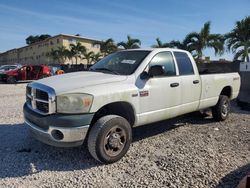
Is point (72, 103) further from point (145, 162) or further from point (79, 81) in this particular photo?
point (145, 162)

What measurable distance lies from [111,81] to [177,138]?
2129 millimetres

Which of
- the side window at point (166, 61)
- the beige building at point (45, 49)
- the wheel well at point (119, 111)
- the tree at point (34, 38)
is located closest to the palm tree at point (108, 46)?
the beige building at point (45, 49)

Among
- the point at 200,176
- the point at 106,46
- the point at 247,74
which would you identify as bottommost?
the point at 200,176

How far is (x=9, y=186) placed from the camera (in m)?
3.57

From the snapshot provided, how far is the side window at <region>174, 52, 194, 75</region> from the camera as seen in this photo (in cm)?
571

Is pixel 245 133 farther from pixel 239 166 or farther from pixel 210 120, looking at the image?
pixel 239 166

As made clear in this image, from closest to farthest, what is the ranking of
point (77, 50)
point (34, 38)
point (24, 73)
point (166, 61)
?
point (166, 61) → point (24, 73) → point (77, 50) → point (34, 38)

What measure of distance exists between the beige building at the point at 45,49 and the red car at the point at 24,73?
27.6 m

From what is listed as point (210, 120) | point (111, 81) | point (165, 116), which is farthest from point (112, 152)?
point (210, 120)

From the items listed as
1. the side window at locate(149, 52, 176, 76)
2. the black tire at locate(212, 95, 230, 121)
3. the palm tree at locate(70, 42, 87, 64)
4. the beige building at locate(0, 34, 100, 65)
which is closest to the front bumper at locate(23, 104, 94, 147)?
the side window at locate(149, 52, 176, 76)

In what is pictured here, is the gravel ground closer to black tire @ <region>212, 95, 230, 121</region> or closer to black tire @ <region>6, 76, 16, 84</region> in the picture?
black tire @ <region>212, 95, 230, 121</region>

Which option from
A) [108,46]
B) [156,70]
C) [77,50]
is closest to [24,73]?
[156,70]

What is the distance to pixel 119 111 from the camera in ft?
15.4

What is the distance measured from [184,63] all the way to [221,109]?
6.36 feet
